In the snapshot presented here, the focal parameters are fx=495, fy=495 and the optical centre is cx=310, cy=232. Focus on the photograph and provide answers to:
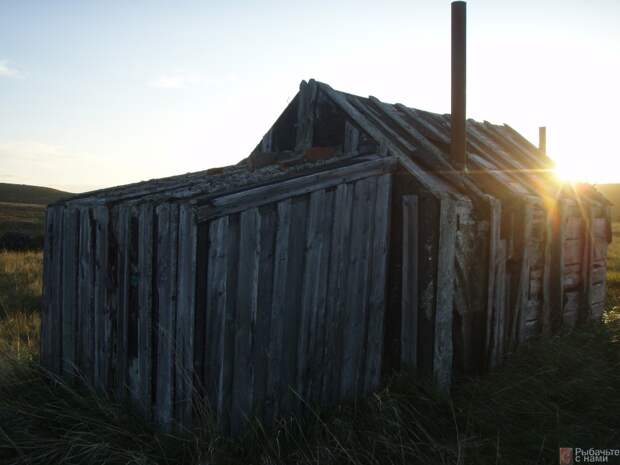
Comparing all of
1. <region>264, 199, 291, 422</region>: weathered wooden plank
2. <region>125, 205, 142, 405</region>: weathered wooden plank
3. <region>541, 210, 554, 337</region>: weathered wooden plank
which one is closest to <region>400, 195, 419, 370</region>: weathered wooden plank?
<region>264, 199, 291, 422</region>: weathered wooden plank

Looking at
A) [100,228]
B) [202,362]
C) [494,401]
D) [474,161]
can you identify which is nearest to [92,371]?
[100,228]

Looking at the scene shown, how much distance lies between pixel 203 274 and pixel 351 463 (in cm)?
164

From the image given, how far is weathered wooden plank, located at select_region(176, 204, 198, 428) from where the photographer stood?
3373 mm

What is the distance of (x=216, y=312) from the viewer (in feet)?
11.4

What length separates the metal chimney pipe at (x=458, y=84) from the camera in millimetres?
5285

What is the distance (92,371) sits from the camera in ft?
14.8

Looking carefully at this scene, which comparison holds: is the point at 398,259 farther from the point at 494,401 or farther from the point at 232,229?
the point at 232,229

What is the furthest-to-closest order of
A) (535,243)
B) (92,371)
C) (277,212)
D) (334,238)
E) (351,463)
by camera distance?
(535,243) → (92,371) → (334,238) → (277,212) → (351,463)

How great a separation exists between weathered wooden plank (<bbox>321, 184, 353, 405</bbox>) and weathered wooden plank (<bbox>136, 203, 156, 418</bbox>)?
1.40 meters

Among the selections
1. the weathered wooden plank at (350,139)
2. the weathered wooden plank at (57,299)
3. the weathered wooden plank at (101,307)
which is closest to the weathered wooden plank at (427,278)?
the weathered wooden plank at (350,139)

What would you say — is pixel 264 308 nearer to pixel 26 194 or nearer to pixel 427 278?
pixel 427 278

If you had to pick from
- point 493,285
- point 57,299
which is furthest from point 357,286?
point 57,299

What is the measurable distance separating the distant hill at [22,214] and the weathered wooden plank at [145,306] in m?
9.13

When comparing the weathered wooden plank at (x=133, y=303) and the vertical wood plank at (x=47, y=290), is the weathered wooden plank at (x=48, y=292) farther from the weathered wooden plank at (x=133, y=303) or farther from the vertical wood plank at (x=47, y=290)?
the weathered wooden plank at (x=133, y=303)
